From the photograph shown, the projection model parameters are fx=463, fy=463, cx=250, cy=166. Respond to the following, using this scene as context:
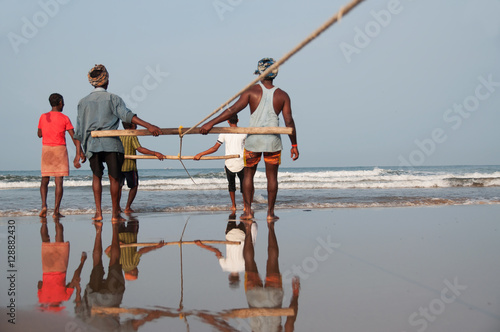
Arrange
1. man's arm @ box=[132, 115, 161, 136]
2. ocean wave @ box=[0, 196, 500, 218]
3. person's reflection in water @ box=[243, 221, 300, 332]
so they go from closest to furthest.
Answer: person's reflection in water @ box=[243, 221, 300, 332] → man's arm @ box=[132, 115, 161, 136] → ocean wave @ box=[0, 196, 500, 218]

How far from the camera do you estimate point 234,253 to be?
3.91 meters

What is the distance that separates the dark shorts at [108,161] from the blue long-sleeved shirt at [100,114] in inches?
3.8

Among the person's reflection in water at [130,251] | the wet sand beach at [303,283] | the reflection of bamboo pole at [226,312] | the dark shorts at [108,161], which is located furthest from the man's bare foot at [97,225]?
the reflection of bamboo pole at [226,312]

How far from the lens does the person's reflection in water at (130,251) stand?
3.24 meters

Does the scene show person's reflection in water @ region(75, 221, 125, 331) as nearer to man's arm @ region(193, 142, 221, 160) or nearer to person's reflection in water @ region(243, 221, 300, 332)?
person's reflection in water @ region(243, 221, 300, 332)

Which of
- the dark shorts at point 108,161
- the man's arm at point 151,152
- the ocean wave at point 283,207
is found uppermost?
the man's arm at point 151,152

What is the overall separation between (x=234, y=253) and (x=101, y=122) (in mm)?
2897

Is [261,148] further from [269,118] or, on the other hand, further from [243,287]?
[243,287]

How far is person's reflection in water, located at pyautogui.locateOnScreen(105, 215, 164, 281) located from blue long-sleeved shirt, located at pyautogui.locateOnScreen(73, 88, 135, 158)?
1042 millimetres

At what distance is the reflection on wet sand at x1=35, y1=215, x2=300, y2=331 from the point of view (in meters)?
2.20

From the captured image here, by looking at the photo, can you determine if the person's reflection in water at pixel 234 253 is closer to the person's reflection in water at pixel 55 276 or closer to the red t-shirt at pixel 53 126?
the person's reflection in water at pixel 55 276

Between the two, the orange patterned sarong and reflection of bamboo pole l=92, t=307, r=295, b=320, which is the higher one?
the orange patterned sarong

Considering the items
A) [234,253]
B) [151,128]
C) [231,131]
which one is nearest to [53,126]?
[151,128]

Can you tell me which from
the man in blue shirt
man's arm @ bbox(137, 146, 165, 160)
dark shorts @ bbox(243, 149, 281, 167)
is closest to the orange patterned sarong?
the man in blue shirt
